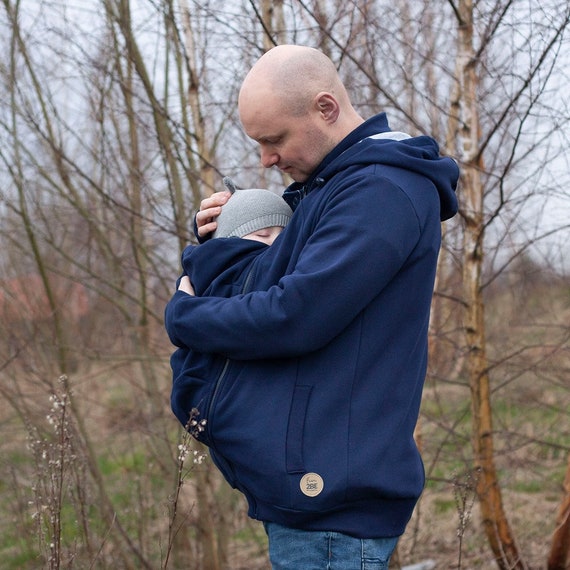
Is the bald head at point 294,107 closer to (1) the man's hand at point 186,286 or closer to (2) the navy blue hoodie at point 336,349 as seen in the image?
(2) the navy blue hoodie at point 336,349

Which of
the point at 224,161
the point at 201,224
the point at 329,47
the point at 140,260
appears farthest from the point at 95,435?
the point at 201,224

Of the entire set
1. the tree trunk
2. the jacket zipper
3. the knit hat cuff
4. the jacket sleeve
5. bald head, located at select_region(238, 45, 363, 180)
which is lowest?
the tree trunk

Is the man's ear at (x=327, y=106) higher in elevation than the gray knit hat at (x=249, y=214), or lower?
higher

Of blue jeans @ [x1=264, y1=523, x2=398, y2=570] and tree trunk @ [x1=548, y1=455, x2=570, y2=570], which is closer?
blue jeans @ [x1=264, y1=523, x2=398, y2=570]

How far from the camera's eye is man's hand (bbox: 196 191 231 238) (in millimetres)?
2193

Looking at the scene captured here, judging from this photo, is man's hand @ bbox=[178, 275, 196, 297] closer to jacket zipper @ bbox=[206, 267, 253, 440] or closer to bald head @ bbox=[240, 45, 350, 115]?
jacket zipper @ bbox=[206, 267, 253, 440]

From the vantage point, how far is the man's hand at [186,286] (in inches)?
81.3

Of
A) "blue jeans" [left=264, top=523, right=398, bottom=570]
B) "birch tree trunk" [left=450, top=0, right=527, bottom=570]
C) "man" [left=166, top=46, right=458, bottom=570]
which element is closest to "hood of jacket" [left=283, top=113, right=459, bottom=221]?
"man" [left=166, top=46, right=458, bottom=570]

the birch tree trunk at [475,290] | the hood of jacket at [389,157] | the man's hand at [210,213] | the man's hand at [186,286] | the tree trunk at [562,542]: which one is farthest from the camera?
the birch tree trunk at [475,290]

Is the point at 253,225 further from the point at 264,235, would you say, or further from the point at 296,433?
the point at 296,433

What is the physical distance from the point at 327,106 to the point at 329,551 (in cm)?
100

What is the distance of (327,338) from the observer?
183 cm

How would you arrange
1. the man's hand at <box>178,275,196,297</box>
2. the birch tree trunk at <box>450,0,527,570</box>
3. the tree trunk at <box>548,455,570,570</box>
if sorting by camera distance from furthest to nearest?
the birch tree trunk at <box>450,0,527,570</box>
the tree trunk at <box>548,455,570,570</box>
the man's hand at <box>178,275,196,297</box>

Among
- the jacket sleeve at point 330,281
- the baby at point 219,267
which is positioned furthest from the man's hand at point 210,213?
Result: the jacket sleeve at point 330,281
